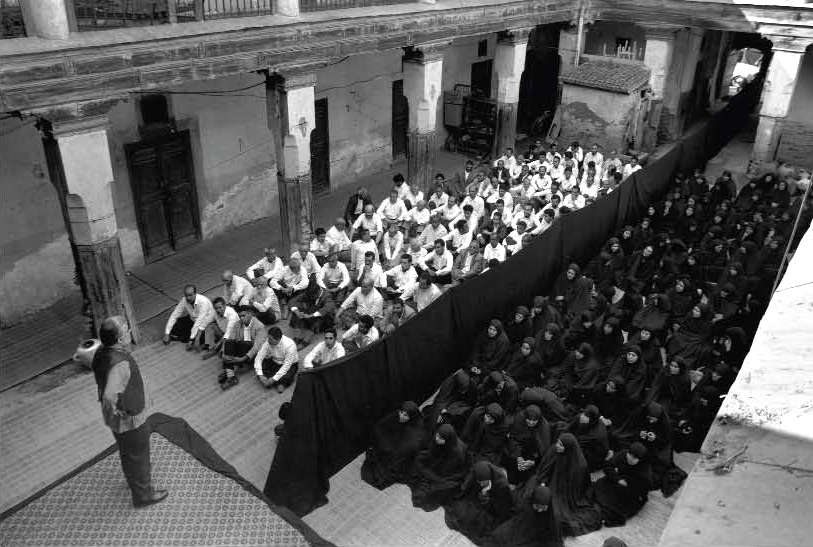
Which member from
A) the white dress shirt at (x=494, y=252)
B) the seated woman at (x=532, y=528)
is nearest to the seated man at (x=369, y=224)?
→ the white dress shirt at (x=494, y=252)

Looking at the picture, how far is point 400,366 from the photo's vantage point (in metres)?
7.95

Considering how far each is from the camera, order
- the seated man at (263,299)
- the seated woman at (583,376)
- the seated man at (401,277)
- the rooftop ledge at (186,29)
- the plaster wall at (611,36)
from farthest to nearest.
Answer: the plaster wall at (611,36)
the seated man at (401,277)
the seated man at (263,299)
the seated woman at (583,376)
the rooftop ledge at (186,29)

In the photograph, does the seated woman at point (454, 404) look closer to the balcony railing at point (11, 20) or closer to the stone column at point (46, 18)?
the stone column at point (46, 18)

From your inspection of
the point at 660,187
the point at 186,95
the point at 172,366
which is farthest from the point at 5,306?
the point at 660,187

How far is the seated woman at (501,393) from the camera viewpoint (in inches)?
307

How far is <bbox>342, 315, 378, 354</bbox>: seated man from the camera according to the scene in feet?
27.9

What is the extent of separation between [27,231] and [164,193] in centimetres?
255

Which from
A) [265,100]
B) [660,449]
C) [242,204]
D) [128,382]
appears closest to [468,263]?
[660,449]

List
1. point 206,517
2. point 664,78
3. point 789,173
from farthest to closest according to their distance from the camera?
1. point 664,78
2. point 789,173
3. point 206,517

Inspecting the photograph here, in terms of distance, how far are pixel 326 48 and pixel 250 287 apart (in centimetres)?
410

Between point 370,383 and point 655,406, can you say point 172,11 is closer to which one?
point 370,383

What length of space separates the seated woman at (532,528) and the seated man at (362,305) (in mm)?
4142

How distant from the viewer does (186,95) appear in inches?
463

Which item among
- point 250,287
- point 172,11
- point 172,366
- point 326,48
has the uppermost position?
point 172,11
